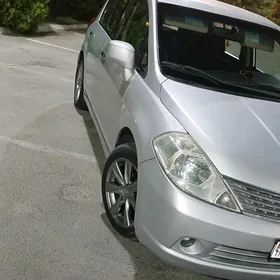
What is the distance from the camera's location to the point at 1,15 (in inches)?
415

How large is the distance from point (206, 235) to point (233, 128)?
0.71 m

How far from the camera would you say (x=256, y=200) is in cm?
252

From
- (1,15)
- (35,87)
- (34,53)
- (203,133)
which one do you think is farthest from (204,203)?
(1,15)

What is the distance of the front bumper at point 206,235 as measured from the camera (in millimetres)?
2475

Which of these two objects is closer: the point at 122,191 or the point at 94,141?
the point at 122,191

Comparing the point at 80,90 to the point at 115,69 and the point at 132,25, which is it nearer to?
the point at 132,25

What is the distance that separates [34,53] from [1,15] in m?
2.26

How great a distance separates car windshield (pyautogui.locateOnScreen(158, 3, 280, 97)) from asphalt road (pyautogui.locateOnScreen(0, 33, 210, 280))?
1.29m

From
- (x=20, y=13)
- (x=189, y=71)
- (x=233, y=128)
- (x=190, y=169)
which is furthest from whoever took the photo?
(x=20, y=13)

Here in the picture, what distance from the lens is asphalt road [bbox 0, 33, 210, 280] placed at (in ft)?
9.91

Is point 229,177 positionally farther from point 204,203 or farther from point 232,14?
point 232,14

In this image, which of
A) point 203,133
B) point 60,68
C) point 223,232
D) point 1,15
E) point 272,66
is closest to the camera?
point 223,232

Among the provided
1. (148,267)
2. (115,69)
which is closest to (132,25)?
(115,69)

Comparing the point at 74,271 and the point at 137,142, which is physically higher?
the point at 137,142
